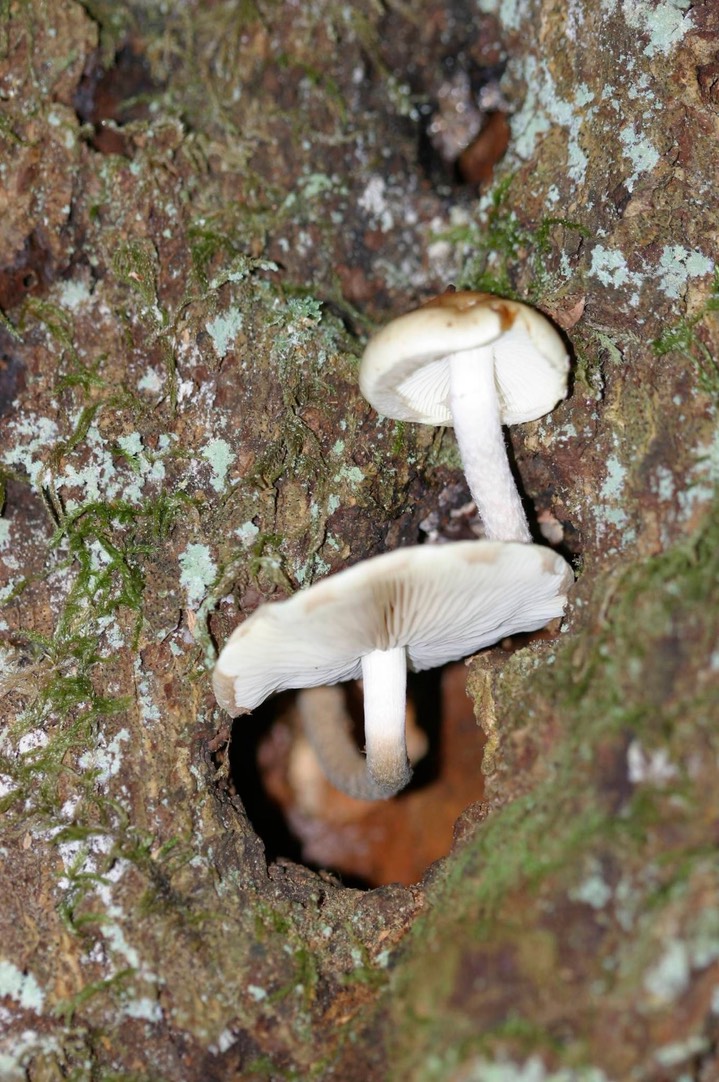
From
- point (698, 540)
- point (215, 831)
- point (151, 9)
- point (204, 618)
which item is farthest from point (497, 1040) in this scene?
point (151, 9)

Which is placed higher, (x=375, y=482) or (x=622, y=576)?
(x=375, y=482)

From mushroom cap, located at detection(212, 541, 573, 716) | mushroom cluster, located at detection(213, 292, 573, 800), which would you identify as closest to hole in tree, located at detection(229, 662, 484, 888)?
mushroom cluster, located at detection(213, 292, 573, 800)

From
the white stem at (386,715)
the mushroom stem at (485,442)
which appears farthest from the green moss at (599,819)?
the white stem at (386,715)

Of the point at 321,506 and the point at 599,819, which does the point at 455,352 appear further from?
the point at 599,819

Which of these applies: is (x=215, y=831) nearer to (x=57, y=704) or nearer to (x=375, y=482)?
(x=57, y=704)

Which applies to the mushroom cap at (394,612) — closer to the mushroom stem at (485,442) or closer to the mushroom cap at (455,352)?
the mushroom stem at (485,442)

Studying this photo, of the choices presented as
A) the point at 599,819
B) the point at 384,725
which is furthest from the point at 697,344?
the point at 384,725
